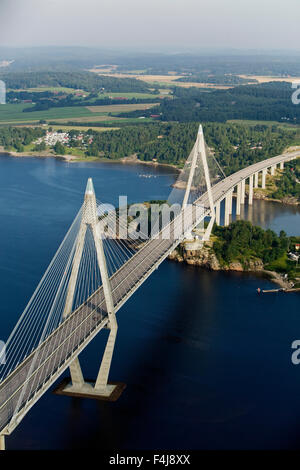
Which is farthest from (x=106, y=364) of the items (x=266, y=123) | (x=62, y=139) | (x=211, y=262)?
(x=266, y=123)

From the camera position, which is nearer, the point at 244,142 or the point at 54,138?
the point at 244,142

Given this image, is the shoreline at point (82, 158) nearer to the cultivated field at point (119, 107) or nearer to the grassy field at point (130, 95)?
the cultivated field at point (119, 107)

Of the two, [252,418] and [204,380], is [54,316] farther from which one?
[252,418]

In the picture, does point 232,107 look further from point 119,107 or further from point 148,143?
point 148,143

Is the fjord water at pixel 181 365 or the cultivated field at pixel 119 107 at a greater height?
the cultivated field at pixel 119 107

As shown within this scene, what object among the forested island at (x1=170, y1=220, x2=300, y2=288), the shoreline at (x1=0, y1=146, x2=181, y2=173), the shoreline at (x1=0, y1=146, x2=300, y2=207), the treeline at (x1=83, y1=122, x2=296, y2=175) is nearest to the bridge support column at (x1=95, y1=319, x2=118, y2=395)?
the forested island at (x1=170, y1=220, x2=300, y2=288)

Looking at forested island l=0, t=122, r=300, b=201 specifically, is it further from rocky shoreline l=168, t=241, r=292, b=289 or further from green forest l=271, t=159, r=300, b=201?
rocky shoreline l=168, t=241, r=292, b=289

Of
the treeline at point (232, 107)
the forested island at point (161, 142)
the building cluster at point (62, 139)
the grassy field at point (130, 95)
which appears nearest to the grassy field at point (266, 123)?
the treeline at point (232, 107)
